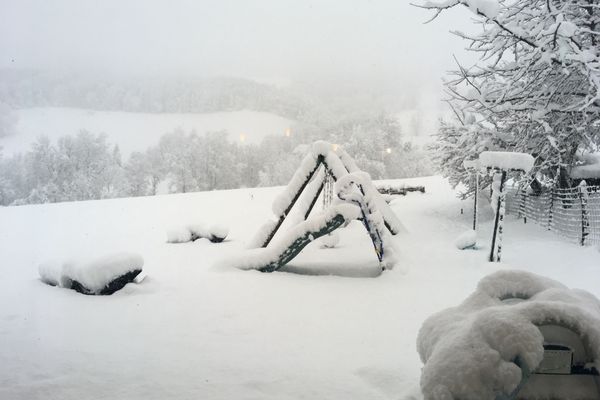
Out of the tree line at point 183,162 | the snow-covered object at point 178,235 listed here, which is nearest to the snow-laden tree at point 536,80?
the snow-covered object at point 178,235

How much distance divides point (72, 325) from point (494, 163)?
6.83 meters

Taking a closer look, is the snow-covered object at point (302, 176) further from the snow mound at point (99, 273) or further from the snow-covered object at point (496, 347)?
the snow-covered object at point (496, 347)

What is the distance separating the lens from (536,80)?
9.16m

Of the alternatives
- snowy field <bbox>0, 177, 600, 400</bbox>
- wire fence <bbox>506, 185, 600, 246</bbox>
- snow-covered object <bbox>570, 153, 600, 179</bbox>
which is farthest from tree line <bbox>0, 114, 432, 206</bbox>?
snowy field <bbox>0, 177, 600, 400</bbox>

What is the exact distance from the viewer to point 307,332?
14.0ft

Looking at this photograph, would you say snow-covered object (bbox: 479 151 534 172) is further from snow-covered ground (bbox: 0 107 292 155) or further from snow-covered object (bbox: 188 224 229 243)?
snow-covered ground (bbox: 0 107 292 155)

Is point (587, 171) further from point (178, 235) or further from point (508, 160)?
point (178, 235)

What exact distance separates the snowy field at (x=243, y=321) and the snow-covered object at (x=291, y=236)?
27 cm

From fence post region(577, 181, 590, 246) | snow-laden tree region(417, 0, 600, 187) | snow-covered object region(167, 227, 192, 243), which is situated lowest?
snow-covered object region(167, 227, 192, 243)

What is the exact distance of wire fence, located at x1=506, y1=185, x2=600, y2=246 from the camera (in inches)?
355

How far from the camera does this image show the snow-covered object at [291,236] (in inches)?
267

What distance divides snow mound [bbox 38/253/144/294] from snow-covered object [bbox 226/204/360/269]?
186 centimetres

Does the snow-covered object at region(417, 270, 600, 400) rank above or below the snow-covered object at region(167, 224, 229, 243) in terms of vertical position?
above

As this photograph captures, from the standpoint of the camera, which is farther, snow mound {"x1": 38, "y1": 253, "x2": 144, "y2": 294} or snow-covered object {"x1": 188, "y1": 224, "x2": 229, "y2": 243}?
snow-covered object {"x1": 188, "y1": 224, "x2": 229, "y2": 243}
